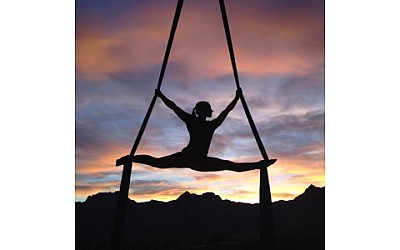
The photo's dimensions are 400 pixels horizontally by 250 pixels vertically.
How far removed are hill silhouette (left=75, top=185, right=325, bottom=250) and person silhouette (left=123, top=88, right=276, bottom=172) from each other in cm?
14

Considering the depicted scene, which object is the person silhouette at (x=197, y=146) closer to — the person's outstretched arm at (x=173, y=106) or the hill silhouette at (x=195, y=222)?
the person's outstretched arm at (x=173, y=106)

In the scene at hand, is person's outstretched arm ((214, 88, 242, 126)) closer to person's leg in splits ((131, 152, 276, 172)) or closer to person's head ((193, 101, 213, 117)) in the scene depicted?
person's head ((193, 101, 213, 117))

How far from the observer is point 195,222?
3.11m

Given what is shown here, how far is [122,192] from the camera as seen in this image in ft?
9.93

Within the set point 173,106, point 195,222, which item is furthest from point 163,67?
point 195,222

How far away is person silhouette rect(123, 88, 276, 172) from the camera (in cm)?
306

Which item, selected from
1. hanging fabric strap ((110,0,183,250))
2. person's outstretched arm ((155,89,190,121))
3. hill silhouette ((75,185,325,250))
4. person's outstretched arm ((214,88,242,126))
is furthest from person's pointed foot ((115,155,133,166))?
person's outstretched arm ((214,88,242,126))

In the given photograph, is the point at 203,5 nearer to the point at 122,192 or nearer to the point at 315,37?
the point at 315,37

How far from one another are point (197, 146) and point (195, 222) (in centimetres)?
34

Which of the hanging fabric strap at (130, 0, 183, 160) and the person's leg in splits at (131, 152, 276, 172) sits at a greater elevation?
the hanging fabric strap at (130, 0, 183, 160)

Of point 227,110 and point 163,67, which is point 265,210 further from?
point 163,67

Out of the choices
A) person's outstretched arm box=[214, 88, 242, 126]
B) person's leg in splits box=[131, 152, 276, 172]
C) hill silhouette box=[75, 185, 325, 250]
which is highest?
person's outstretched arm box=[214, 88, 242, 126]
